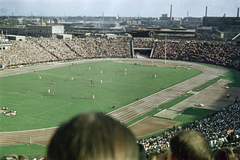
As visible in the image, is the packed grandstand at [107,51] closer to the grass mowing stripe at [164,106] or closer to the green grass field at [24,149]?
the grass mowing stripe at [164,106]

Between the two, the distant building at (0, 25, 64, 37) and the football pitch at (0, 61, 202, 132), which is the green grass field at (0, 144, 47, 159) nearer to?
the football pitch at (0, 61, 202, 132)

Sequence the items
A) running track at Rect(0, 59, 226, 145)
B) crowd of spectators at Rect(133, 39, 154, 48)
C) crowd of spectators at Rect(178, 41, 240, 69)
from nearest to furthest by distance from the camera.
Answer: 1. running track at Rect(0, 59, 226, 145)
2. crowd of spectators at Rect(178, 41, 240, 69)
3. crowd of spectators at Rect(133, 39, 154, 48)

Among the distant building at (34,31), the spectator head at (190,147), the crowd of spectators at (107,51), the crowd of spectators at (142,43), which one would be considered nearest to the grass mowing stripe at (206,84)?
the crowd of spectators at (107,51)

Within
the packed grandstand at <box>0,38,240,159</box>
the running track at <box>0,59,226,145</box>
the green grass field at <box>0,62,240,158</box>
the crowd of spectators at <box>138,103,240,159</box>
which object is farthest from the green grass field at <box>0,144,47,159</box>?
the packed grandstand at <box>0,38,240,159</box>

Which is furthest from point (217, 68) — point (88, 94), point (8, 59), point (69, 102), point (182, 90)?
point (8, 59)

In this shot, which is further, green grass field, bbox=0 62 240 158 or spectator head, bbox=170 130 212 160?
green grass field, bbox=0 62 240 158

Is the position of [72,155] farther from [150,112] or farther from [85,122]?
[150,112]
